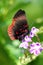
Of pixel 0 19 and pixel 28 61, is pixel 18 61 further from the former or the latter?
pixel 0 19

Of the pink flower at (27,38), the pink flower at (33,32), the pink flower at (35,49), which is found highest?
the pink flower at (33,32)

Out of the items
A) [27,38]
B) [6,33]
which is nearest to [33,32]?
[27,38]

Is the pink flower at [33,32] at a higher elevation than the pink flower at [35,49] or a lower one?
higher

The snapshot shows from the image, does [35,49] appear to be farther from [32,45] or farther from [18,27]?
[18,27]

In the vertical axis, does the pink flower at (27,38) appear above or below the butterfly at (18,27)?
below

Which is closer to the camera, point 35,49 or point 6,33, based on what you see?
point 35,49

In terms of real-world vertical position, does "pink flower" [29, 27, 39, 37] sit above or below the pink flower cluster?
above

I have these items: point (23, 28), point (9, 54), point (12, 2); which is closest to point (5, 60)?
point (9, 54)

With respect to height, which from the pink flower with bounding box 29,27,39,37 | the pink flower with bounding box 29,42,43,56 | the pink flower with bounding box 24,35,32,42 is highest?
the pink flower with bounding box 29,27,39,37
